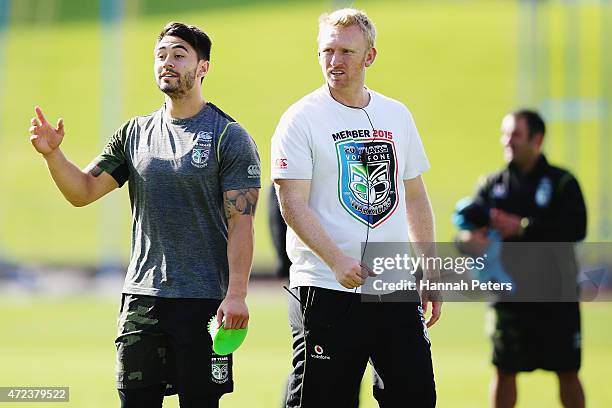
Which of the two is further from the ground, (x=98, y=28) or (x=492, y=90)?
(x=98, y=28)

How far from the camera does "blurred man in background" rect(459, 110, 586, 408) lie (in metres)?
8.25

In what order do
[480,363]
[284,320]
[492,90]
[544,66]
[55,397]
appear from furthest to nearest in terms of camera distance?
[492,90] < [544,66] < [284,320] < [480,363] < [55,397]

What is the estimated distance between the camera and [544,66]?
36.1 m

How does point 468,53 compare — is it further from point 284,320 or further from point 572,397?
point 572,397

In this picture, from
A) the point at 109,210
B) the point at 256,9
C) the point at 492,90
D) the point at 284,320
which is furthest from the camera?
the point at 256,9

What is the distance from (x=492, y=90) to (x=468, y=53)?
98.6 inches

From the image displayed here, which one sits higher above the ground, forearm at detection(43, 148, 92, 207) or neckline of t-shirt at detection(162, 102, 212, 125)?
neckline of t-shirt at detection(162, 102, 212, 125)

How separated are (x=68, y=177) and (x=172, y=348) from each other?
98 centimetres

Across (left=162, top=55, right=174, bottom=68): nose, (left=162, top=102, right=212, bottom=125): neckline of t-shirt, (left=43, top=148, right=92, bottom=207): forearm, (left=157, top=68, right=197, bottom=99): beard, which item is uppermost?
(left=162, top=55, right=174, bottom=68): nose

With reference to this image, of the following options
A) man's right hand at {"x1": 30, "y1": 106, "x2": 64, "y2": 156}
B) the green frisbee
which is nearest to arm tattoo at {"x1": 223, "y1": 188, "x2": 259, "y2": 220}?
the green frisbee

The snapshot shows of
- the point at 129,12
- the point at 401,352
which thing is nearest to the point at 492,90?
the point at 129,12

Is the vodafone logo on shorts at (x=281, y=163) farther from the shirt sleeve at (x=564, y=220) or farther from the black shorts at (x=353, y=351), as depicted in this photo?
the shirt sleeve at (x=564, y=220)

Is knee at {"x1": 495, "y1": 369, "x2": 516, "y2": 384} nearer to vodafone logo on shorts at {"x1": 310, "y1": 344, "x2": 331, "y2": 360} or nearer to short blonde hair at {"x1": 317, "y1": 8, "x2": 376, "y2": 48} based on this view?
vodafone logo on shorts at {"x1": 310, "y1": 344, "x2": 331, "y2": 360}

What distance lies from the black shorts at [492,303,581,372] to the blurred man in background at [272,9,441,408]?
270 cm
